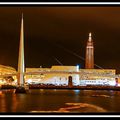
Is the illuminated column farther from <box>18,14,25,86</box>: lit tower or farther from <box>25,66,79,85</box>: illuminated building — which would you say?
<box>25,66,79,85</box>: illuminated building

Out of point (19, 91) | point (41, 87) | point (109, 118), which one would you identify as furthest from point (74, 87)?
point (109, 118)

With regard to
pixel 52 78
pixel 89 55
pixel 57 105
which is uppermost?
pixel 89 55

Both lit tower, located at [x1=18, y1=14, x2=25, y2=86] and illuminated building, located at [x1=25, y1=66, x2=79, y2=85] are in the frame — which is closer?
lit tower, located at [x1=18, y1=14, x2=25, y2=86]

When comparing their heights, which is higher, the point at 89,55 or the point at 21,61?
the point at 89,55

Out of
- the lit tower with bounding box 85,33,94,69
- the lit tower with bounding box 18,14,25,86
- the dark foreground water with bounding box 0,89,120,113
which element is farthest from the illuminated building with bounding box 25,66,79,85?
the dark foreground water with bounding box 0,89,120,113

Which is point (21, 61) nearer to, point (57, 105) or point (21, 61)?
point (21, 61)

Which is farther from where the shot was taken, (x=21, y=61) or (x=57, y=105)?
(x=21, y=61)

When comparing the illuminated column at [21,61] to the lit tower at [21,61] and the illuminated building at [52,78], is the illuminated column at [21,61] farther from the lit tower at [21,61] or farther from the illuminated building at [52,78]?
the illuminated building at [52,78]

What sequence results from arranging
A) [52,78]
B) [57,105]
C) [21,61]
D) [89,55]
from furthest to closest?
[89,55] < [52,78] < [21,61] < [57,105]

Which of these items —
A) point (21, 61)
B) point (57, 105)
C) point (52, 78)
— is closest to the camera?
point (57, 105)

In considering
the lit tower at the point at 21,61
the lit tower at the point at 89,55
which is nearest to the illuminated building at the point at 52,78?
the lit tower at the point at 89,55

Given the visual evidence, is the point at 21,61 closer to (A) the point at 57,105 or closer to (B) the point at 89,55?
(A) the point at 57,105

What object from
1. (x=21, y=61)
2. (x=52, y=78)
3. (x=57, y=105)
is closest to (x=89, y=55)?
(x=52, y=78)

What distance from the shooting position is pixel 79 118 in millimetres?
1472
